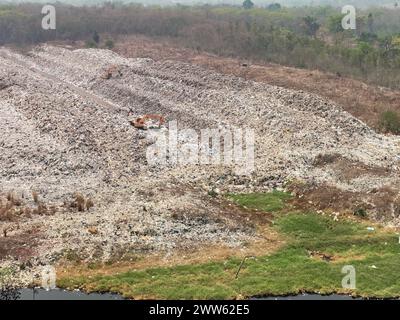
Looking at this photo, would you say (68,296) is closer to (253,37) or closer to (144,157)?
(144,157)

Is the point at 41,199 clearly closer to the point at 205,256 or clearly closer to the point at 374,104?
the point at 205,256

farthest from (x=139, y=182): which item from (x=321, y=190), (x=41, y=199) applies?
(x=321, y=190)

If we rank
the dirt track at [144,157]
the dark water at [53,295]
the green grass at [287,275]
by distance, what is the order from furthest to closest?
the dirt track at [144,157] → the green grass at [287,275] → the dark water at [53,295]

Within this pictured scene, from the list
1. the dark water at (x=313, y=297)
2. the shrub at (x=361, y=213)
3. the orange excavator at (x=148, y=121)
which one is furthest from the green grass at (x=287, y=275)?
the orange excavator at (x=148, y=121)

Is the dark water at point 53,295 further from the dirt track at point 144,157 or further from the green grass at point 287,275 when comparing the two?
the dirt track at point 144,157

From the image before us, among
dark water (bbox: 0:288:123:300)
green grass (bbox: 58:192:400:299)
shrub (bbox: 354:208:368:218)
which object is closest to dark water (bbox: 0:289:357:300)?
dark water (bbox: 0:288:123:300)

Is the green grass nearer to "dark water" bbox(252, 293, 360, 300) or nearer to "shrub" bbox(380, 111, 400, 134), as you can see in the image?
"dark water" bbox(252, 293, 360, 300)
